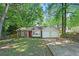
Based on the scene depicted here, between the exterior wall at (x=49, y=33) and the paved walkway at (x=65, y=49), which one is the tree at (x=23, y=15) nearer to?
the exterior wall at (x=49, y=33)

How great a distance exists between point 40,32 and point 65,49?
16.4 inches

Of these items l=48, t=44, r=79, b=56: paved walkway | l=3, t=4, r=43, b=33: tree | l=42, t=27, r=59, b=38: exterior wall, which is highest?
l=3, t=4, r=43, b=33: tree

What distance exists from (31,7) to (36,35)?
1.33 ft

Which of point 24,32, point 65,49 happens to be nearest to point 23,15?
point 24,32

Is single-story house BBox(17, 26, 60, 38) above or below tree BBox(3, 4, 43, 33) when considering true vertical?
below

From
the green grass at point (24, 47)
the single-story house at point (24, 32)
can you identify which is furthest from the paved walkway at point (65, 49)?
the single-story house at point (24, 32)

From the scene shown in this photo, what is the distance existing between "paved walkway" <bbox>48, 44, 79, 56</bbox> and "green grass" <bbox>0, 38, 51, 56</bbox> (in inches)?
3.6

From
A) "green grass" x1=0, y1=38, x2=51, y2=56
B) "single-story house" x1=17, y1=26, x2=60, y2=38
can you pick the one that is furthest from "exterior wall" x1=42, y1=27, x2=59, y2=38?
"green grass" x1=0, y1=38, x2=51, y2=56

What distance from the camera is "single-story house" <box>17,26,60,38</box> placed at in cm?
302

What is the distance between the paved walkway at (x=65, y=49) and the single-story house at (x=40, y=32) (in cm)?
16

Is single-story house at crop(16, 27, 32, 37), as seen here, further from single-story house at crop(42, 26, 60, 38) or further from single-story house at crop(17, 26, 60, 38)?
single-story house at crop(42, 26, 60, 38)

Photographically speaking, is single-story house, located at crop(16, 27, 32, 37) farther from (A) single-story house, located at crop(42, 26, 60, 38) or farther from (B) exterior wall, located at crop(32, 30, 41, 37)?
(A) single-story house, located at crop(42, 26, 60, 38)

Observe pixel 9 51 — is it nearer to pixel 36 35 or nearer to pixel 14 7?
pixel 36 35

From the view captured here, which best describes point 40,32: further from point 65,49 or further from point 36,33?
point 65,49
